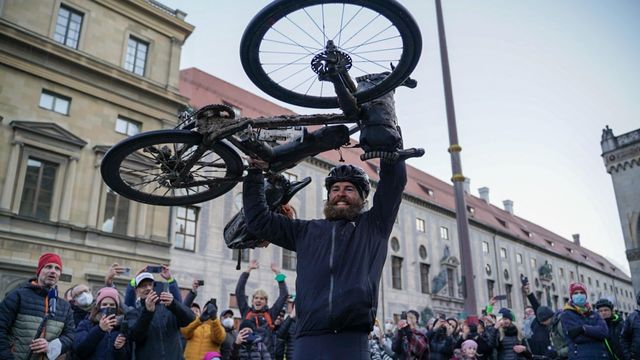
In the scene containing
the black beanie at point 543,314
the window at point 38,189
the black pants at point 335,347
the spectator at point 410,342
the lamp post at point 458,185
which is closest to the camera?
the black pants at point 335,347

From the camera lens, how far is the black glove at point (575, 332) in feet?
22.2

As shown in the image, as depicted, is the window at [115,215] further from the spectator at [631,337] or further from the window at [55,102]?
the spectator at [631,337]

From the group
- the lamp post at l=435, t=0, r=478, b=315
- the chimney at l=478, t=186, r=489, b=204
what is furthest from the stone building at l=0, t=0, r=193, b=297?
the chimney at l=478, t=186, r=489, b=204

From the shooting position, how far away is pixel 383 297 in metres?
32.8

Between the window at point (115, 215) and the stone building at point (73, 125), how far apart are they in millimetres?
43

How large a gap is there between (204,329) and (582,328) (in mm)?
5754

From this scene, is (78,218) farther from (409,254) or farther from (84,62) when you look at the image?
(409,254)

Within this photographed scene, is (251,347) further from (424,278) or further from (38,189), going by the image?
(424,278)

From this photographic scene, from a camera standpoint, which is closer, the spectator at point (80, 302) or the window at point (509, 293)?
the spectator at point (80, 302)

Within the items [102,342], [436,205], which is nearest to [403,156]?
[102,342]

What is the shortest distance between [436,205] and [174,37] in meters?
26.4

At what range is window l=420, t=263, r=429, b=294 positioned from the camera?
3772 cm

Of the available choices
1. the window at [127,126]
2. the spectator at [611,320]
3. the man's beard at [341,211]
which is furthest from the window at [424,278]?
the man's beard at [341,211]

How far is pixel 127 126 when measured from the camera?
71.1 feet
